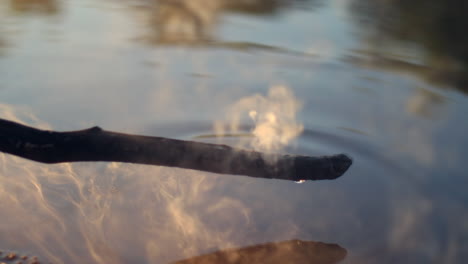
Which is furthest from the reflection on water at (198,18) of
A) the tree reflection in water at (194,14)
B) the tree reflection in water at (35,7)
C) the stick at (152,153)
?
the stick at (152,153)

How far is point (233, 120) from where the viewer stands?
7.90 feet

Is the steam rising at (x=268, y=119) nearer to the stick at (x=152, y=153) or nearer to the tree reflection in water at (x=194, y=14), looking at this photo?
the stick at (x=152, y=153)

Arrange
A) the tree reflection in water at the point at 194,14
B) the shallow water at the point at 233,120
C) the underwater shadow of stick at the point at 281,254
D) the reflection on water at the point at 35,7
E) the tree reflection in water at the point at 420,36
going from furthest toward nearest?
the reflection on water at the point at 35,7, the tree reflection in water at the point at 194,14, the tree reflection in water at the point at 420,36, the shallow water at the point at 233,120, the underwater shadow of stick at the point at 281,254

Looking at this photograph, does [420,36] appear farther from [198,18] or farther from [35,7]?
[35,7]

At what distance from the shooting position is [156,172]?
1.95 metres

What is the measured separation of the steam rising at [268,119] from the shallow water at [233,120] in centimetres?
1

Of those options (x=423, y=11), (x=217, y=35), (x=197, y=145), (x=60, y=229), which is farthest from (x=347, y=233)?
(x=423, y=11)

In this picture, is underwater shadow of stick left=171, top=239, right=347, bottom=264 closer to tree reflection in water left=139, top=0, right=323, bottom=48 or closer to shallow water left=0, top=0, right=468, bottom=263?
shallow water left=0, top=0, right=468, bottom=263

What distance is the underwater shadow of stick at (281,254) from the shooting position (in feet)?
4.96

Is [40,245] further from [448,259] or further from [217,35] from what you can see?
[217,35]

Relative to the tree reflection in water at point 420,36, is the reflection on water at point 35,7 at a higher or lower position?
lower

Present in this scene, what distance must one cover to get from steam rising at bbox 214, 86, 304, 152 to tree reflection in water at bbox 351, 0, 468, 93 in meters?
0.90

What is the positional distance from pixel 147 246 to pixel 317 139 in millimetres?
1001

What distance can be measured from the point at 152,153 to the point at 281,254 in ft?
1.69
